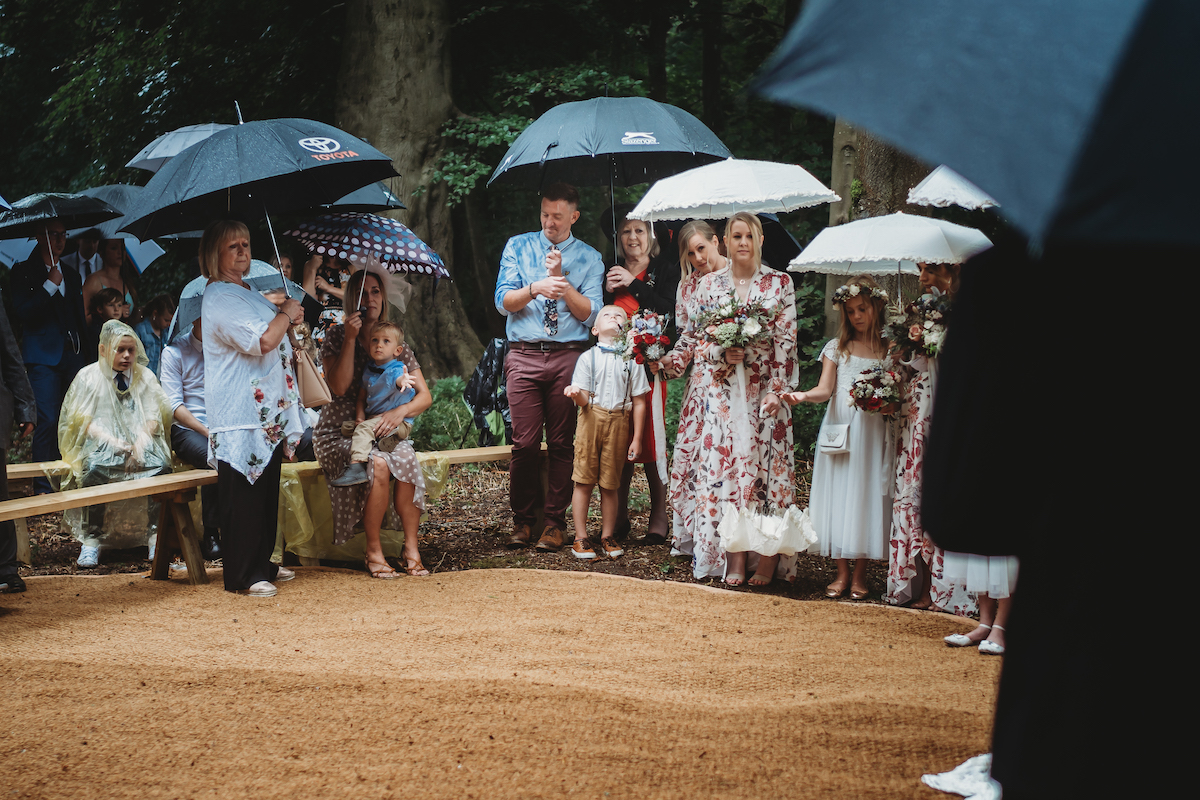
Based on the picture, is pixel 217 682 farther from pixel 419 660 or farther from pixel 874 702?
pixel 874 702

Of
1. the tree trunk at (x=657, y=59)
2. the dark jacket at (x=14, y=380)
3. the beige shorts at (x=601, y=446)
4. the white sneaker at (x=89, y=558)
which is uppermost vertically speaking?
the tree trunk at (x=657, y=59)

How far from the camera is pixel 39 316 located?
795 centimetres

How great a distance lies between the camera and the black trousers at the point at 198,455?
6.32m

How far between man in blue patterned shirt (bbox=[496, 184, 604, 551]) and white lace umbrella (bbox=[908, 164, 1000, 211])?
2354 mm

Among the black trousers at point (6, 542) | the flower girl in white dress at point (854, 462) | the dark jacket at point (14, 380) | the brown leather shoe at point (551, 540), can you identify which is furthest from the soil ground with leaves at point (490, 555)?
the dark jacket at point (14, 380)

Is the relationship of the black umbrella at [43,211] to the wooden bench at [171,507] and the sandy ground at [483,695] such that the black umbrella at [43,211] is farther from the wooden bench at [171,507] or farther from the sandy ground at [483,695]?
the sandy ground at [483,695]

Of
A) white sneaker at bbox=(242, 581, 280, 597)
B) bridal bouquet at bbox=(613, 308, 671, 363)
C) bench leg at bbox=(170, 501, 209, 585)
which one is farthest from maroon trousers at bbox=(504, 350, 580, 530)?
bench leg at bbox=(170, 501, 209, 585)

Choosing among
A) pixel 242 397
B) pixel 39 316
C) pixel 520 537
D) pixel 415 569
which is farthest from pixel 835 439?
pixel 39 316

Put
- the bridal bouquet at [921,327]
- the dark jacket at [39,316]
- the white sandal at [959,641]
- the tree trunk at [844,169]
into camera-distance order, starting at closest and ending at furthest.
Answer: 1. the white sandal at [959,641]
2. the bridal bouquet at [921,327]
3. the tree trunk at [844,169]
4. the dark jacket at [39,316]

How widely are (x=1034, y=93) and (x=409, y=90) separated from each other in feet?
32.8

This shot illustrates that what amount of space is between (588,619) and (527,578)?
99 cm

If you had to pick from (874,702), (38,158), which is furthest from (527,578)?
(38,158)

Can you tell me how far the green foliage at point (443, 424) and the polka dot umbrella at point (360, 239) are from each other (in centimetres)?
443

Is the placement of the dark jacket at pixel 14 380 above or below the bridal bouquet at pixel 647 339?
below
